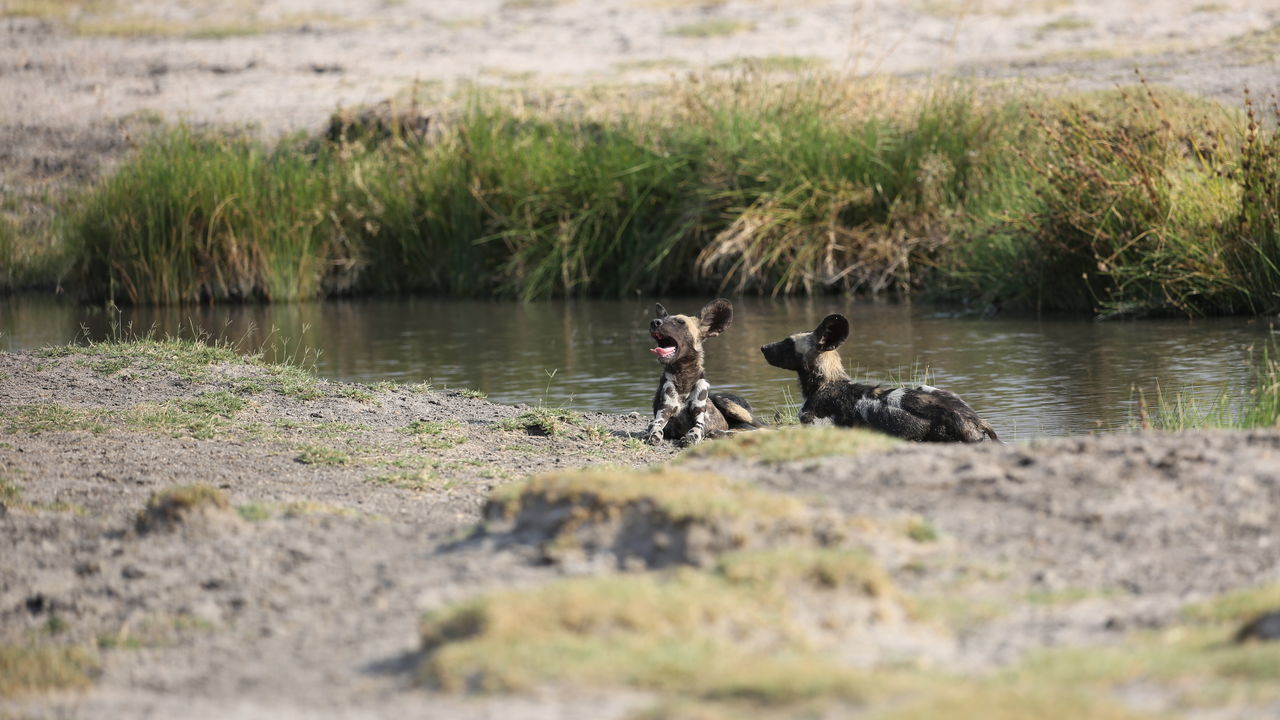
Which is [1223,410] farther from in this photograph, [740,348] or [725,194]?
[725,194]

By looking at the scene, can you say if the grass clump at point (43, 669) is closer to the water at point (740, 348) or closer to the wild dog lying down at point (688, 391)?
the wild dog lying down at point (688, 391)

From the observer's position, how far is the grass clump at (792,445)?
19.4 ft

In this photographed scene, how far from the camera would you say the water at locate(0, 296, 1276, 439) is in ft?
34.4

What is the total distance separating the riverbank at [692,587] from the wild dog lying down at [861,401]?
7.20 ft

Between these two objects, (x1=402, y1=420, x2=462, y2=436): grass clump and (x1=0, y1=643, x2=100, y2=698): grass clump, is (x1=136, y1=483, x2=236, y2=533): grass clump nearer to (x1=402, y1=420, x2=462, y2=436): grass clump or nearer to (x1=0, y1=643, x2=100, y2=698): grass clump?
(x1=0, y1=643, x2=100, y2=698): grass clump

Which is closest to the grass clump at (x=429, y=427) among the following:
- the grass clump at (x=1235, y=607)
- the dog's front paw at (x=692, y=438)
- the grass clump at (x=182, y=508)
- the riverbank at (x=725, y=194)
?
the dog's front paw at (x=692, y=438)

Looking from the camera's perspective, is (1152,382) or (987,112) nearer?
(1152,382)

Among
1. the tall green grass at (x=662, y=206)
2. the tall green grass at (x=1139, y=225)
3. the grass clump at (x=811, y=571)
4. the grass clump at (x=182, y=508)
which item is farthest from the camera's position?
the tall green grass at (x=662, y=206)

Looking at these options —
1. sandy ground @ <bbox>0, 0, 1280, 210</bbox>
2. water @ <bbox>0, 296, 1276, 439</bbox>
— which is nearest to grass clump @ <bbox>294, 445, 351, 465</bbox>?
water @ <bbox>0, 296, 1276, 439</bbox>

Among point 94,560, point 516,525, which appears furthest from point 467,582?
point 94,560

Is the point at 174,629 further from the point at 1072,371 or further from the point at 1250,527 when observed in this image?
the point at 1072,371

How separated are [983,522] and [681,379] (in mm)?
4094

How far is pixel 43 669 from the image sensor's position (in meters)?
4.30

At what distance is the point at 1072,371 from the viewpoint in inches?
444
